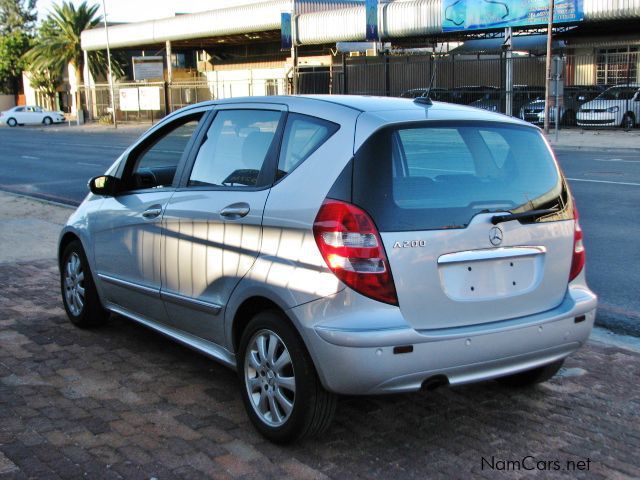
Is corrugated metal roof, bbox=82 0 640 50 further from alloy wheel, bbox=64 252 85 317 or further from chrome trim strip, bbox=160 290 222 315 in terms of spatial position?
chrome trim strip, bbox=160 290 222 315

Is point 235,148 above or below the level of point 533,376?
above

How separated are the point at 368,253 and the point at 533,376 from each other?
1.59 m

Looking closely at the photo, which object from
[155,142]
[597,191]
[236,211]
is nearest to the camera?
[236,211]

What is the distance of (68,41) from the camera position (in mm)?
62750

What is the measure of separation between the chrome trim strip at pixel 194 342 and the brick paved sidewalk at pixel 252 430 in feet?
0.85

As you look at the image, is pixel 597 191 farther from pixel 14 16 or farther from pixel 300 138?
pixel 14 16

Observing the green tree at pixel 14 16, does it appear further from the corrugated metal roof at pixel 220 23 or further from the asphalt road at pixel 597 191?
the asphalt road at pixel 597 191

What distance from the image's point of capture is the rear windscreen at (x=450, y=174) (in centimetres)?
379

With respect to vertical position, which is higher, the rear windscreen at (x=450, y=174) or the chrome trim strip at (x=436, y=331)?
the rear windscreen at (x=450, y=174)

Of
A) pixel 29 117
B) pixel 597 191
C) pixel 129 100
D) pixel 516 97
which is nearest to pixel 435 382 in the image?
pixel 597 191

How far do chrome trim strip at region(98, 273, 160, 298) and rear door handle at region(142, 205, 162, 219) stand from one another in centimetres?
45

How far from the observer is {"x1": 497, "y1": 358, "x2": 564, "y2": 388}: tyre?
4637mm

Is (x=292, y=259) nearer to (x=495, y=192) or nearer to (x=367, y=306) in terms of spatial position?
(x=367, y=306)

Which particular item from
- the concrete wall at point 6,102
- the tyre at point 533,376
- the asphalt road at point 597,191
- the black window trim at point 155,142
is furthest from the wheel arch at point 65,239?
the concrete wall at point 6,102
